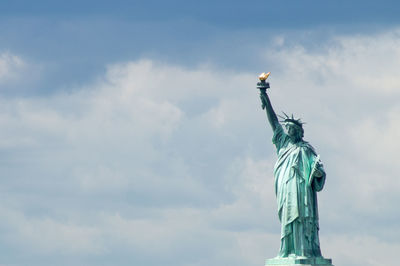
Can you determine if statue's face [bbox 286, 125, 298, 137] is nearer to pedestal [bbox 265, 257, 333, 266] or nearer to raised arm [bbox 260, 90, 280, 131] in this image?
raised arm [bbox 260, 90, 280, 131]

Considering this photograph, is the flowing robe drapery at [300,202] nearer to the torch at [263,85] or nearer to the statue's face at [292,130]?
the statue's face at [292,130]

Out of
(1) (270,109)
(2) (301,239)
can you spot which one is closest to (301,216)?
(2) (301,239)

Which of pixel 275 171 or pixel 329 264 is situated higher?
pixel 275 171

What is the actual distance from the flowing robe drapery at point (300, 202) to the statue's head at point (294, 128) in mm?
438

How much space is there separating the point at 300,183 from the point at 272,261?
2.89 meters

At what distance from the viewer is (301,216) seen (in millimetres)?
44750

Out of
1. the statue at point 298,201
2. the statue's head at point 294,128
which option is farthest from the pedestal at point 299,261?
the statue's head at point 294,128

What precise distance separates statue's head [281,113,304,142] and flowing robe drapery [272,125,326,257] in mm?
438

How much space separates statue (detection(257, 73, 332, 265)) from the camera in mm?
44625

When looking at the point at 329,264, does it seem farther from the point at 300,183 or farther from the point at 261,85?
the point at 261,85

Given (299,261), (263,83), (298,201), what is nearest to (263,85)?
(263,83)

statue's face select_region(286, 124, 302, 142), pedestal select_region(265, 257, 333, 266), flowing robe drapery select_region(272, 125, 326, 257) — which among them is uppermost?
statue's face select_region(286, 124, 302, 142)

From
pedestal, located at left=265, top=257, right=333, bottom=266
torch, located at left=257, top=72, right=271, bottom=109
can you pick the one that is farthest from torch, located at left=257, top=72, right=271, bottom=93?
pedestal, located at left=265, top=257, right=333, bottom=266

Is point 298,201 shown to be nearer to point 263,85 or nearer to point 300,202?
point 300,202
